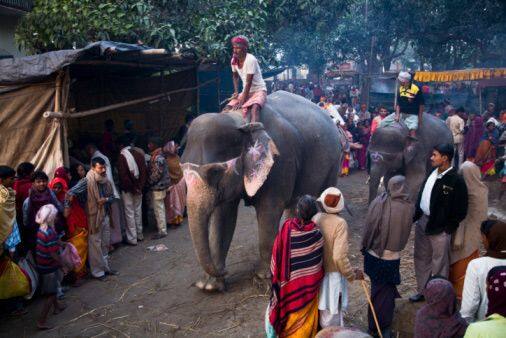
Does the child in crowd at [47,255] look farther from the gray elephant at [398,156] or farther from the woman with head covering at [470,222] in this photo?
the gray elephant at [398,156]

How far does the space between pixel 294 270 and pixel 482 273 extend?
1.43 m

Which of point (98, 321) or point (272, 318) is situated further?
point (98, 321)

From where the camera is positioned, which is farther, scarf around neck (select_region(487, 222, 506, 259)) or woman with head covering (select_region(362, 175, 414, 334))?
woman with head covering (select_region(362, 175, 414, 334))

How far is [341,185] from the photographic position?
12.2 m

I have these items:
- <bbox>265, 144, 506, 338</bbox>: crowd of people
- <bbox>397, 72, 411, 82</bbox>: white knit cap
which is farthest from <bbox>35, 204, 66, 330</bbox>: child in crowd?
<bbox>397, 72, 411, 82</bbox>: white knit cap

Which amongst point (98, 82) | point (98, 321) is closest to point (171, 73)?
point (98, 82)

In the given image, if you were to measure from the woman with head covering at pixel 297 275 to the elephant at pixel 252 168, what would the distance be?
1258 mm

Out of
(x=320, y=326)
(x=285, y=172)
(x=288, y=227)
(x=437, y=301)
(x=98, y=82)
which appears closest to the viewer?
(x=437, y=301)

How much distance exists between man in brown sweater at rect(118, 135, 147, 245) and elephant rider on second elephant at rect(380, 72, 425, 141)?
4113mm

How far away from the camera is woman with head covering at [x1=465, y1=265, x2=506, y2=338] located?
262 cm

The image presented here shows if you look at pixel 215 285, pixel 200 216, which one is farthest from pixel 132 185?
pixel 200 216

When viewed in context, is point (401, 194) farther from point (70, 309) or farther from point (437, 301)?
point (70, 309)

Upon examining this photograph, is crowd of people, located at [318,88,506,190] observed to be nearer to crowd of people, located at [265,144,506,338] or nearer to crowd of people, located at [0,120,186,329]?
crowd of people, located at [0,120,186,329]

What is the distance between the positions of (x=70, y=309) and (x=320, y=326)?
3064mm
